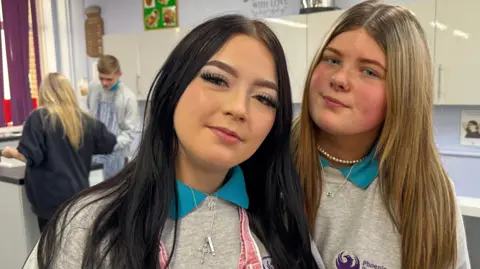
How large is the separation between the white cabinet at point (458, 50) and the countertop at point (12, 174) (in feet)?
8.98

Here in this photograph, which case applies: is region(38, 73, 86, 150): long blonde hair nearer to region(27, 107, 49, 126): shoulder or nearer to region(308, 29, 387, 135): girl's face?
region(27, 107, 49, 126): shoulder

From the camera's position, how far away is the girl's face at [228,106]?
30.8 inches

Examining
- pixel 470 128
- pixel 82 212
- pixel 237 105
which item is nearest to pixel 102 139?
pixel 82 212

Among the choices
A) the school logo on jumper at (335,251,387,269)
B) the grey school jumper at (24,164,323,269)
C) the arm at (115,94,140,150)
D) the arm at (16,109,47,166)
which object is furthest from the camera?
the arm at (115,94,140,150)

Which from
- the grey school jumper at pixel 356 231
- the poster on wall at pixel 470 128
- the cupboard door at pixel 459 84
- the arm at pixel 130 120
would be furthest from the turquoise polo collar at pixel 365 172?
the arm at pixel 130 120

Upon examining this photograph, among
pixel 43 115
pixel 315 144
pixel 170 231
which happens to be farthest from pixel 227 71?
pixel 43 115

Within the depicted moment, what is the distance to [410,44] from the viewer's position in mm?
1001

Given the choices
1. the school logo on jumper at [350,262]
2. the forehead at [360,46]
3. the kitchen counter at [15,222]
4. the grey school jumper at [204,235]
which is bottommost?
the kitchen counter at [15,222]

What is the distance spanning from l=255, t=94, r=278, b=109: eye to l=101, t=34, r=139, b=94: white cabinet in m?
3.71

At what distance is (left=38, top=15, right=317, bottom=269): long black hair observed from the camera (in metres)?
0.78

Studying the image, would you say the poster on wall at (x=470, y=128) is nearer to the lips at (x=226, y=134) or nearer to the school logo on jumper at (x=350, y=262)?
the school logo on jumper at (x=350, y=262)

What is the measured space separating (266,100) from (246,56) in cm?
9

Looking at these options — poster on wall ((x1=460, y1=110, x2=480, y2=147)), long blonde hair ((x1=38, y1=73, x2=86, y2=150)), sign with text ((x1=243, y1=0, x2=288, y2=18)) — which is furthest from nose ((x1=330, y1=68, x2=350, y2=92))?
sign with text ((x1=243, y1=0, x2=288, y2=18))

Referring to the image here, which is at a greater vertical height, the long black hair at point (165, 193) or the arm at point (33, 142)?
the long black hair at point (165, 193)
